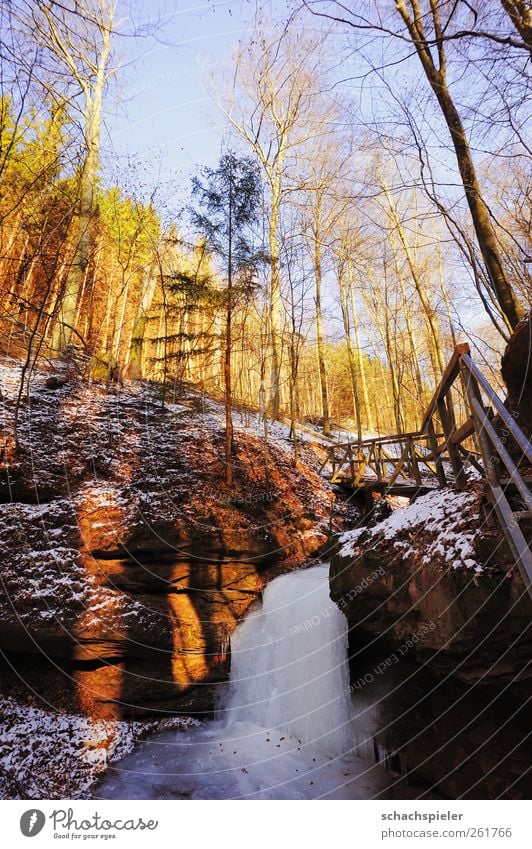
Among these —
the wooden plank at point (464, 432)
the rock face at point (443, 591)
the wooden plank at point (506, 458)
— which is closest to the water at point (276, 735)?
the rock face at point (443, 591)

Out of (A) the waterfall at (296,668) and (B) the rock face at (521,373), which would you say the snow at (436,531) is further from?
(A) the waterfall at (296,668)

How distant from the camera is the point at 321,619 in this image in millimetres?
5637

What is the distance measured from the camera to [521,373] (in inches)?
136

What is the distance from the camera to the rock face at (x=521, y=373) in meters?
3.34

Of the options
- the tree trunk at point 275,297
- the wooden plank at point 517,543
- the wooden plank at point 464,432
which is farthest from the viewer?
the tree trunk at point 275,297

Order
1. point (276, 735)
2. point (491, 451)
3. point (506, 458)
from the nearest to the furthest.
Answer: point (506, 458) < point (491, 451) < point (276, 735)

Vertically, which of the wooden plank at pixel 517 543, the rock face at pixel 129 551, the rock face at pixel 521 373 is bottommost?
the rock face at pixel 129 551

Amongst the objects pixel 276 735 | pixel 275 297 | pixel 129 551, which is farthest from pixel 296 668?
pixel 275 297

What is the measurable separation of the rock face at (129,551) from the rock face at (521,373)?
4.98m

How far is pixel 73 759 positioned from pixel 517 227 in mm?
9697

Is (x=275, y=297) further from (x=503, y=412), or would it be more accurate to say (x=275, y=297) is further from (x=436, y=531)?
(x=503, y=412)

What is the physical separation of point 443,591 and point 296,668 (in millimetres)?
3311
